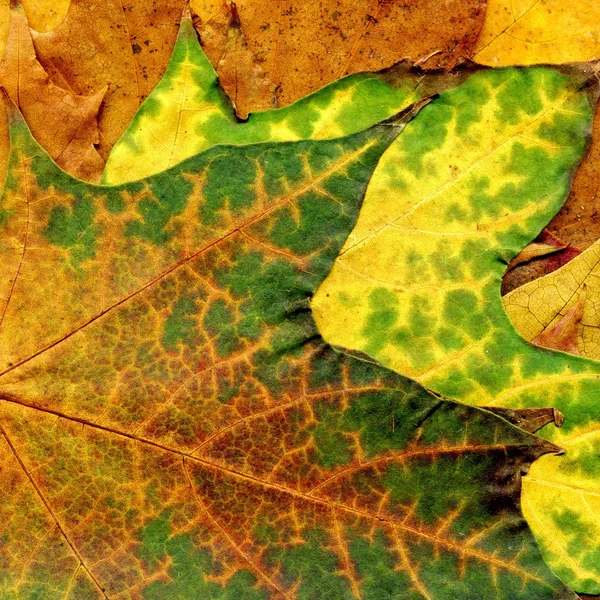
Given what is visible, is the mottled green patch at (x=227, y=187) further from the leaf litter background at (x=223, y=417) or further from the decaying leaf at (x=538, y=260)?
the decaying leaf at (x=538, y=260)

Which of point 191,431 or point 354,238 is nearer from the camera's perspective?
point 191,431

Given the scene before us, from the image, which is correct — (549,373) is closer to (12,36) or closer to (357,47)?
(357,47)

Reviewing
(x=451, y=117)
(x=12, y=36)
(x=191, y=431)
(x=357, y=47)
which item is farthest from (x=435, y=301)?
(x=12, y=36)

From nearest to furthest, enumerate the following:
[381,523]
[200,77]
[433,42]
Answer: [381,523] < [200,77] < [433,42]

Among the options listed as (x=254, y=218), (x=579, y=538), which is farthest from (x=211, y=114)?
(x=579, y=538)

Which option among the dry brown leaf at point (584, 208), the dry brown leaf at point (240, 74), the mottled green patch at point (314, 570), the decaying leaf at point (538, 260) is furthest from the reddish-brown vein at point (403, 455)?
the dry brown leaf at point (240, 74)

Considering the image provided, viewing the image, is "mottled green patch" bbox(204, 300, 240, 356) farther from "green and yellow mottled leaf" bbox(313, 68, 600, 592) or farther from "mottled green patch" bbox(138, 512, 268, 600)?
"mottled green patch" bbox(138, 512, 268, 600)
